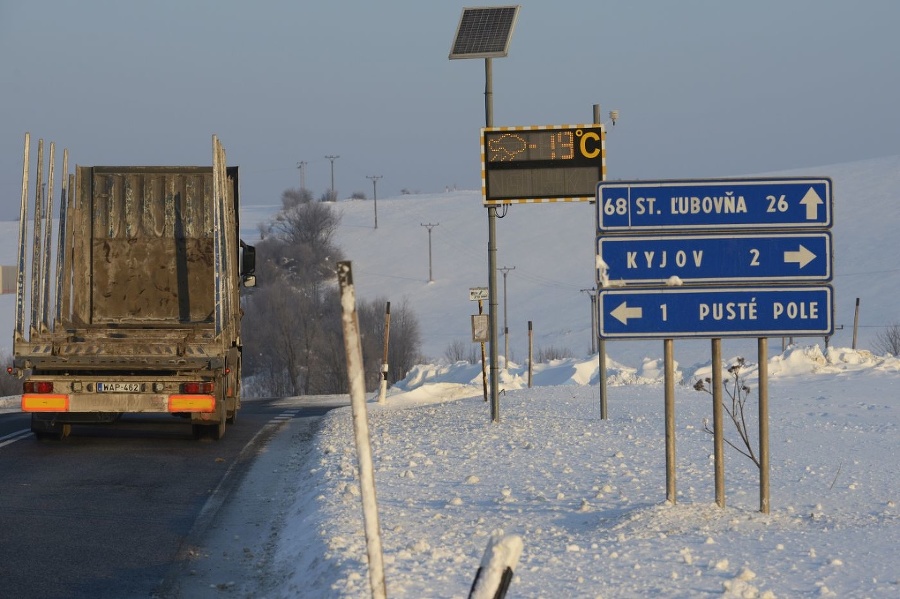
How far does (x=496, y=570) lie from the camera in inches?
159

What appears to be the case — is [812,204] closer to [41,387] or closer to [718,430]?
[718,430]

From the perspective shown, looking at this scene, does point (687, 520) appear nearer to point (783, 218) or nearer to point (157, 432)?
point (783, 218)

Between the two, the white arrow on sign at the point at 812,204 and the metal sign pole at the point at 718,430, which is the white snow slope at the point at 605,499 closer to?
the metal sign pole at the point at 718,430

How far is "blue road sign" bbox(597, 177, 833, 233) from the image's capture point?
28.9ft

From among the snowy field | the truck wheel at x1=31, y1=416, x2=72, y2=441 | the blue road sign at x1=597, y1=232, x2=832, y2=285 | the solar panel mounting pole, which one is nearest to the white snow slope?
the snowy field

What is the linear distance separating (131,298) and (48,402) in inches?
109

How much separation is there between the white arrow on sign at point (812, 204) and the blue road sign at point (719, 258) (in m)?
0.15

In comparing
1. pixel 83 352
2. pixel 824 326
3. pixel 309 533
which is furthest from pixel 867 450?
pixel 83 352

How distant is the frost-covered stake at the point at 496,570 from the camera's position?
401cm

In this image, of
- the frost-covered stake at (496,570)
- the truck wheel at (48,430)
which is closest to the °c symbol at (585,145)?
the truck wheel at (48,430)

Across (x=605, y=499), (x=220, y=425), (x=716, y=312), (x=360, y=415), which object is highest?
(x=716, y=312)

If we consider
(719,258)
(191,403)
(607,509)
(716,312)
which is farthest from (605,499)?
(191,403)

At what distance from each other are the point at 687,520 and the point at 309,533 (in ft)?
9.01

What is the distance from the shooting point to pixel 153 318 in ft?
55.6
